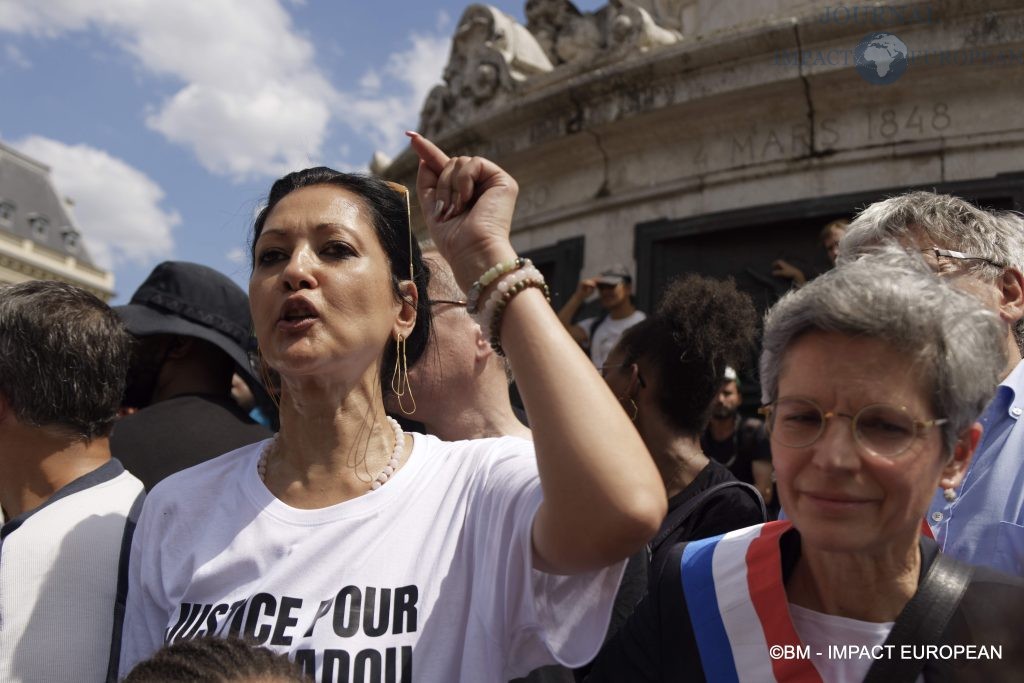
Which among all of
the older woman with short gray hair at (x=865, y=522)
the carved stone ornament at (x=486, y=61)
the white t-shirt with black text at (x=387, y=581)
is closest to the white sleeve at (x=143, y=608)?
the white t-shirt with black text at (x=387, y=581)

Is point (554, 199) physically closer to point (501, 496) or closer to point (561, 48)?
point (561, 48)

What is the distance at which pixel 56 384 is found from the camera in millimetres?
2475

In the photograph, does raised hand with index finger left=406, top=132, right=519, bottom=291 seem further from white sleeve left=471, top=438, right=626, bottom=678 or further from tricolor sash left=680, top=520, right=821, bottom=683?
tricolor sash left=680, top=520, right=821, bottom=683

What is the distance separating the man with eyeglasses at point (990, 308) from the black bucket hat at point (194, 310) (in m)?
2.06

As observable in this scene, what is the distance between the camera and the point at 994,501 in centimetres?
218

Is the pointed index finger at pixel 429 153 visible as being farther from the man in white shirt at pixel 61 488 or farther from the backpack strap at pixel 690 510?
the backpack strap at pixel 690 510

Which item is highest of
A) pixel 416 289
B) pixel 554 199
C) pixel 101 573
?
pixel 554 199

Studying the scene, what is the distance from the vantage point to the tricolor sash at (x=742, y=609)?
168cm

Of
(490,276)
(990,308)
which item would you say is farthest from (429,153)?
(990,308)

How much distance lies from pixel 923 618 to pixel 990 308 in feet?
2.68

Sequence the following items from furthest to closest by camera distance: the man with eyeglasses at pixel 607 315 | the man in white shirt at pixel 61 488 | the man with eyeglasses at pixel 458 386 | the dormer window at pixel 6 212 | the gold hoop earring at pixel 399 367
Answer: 1. the dormer window at pixel 6 212
2. the man with eyeglasses at pixel 607 315
3. the man with eyeglasses at pixel 458 386
4. the gold hoop earring at pixel 399 367
5. the man in white shirt at pixel 61 488

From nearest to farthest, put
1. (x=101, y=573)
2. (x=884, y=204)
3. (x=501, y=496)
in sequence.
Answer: (x=501, y=496) → (x=101, y=573) → (x=884, y=204)

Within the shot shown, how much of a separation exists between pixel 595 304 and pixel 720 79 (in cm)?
169

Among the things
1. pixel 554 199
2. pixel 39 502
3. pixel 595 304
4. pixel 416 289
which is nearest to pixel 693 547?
pixel 416 289
